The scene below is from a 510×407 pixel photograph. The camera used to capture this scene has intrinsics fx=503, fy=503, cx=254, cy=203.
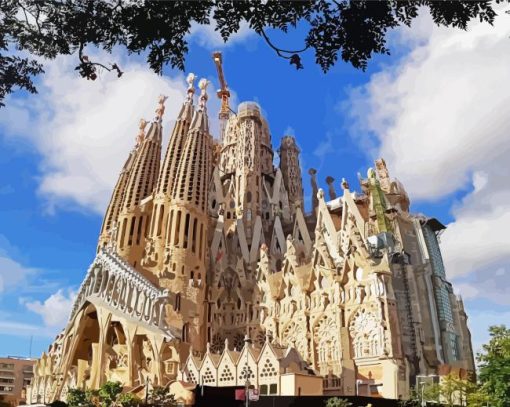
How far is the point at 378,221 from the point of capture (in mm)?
31375

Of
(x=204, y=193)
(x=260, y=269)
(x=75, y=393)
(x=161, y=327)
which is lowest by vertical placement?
(x=75, y=393)

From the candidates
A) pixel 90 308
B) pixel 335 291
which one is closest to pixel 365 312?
pixel 335 291

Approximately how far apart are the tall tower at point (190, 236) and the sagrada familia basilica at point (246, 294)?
0.10 meters

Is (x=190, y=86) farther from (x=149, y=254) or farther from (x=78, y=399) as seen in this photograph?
(x=78, y=399)

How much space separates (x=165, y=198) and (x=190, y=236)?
12.4 feet

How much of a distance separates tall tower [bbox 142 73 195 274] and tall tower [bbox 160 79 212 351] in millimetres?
540

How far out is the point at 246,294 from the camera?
112 ft

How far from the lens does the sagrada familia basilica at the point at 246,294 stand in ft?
83.8

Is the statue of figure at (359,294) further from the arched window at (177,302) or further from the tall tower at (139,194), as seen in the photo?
the tall tower at (139,194)

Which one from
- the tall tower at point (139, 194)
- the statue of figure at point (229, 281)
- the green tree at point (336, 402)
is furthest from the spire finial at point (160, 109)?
the green tree at point (336, 402)

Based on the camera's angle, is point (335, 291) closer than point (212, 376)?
No

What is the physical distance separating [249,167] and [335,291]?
18.1 meters

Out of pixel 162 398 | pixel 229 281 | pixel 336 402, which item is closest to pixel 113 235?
pixel 229 281

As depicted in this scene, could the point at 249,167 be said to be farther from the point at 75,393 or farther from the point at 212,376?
the point at 75,393
